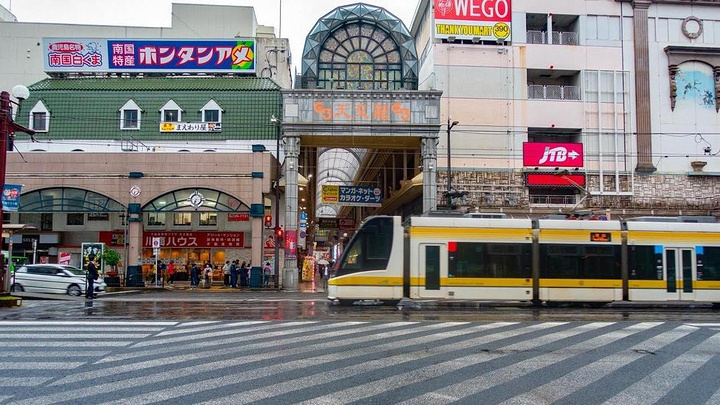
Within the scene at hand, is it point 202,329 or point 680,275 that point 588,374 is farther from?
point 680,275

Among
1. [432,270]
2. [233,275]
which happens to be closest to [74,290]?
[233,275]

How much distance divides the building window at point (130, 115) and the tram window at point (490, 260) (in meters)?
26.3

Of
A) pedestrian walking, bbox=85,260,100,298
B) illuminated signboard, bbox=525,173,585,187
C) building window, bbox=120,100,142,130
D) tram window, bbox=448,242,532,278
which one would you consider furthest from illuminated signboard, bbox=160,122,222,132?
tram window, bbox=448,242,532,278

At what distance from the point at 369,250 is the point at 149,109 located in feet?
80.3

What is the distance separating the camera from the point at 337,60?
36406 mm

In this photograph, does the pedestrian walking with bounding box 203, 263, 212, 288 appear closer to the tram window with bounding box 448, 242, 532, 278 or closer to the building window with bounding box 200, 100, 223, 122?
the building window with bounding box 200, 100, 223, 122

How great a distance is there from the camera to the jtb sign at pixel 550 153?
35219mm

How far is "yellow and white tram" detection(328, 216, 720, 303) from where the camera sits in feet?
62.8

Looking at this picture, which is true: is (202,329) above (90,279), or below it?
→ below

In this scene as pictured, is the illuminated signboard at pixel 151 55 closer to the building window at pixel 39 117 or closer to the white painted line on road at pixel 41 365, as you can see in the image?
the building window at pixel 39 117

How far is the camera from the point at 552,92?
37.0m

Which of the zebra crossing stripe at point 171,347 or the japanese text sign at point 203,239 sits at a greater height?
the japanese text sign at point 203,239

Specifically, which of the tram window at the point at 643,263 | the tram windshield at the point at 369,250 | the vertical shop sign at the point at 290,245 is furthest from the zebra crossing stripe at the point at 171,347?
the vertical shop sign at the point at 290,245

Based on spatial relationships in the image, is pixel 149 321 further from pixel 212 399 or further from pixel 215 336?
pixel 212 399
